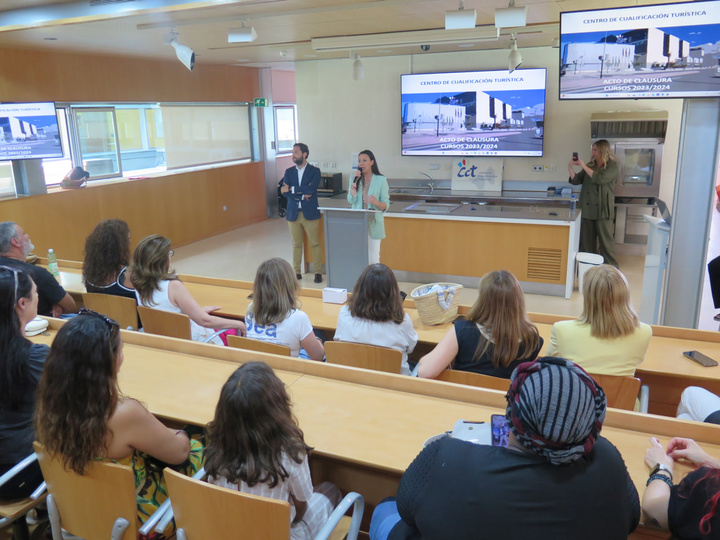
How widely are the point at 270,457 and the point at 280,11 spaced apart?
4.12 metres

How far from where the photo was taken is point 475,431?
70.5 inches

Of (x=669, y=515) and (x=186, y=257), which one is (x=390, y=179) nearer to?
(x=186, y=257)

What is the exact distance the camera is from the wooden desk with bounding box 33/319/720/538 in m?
2.06

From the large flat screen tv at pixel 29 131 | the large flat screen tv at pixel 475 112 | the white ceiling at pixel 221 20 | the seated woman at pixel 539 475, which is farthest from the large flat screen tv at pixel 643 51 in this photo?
the large flat screen tv at pixel 29 131

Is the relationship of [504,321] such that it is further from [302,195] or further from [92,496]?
[302,195]

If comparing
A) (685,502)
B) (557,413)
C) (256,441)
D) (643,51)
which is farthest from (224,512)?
(643,51)

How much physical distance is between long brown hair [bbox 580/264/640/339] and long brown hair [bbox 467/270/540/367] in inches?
10.6

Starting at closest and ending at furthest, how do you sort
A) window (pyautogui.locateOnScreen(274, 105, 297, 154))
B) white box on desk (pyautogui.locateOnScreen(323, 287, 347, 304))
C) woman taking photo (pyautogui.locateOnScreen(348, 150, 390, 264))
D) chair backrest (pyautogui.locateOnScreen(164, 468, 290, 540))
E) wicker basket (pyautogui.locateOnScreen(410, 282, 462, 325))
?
chair backrest (pyautogui.locateOnScreen(164, 468, 290, 540))
wicker basket (pyautogui.locateOnScreen(410, 282, 462, 325))
white box on desk (pyautogui.locateOnScreen(323, 287, 347, 304))
woman taking photo (pyautogui.locateOnScreen(348, 150, 390, 264))
window (pyautogui.locateOnScreen(274, 105, 297, 154))

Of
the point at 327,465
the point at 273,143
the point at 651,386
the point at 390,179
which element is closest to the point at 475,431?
the point at 327,465

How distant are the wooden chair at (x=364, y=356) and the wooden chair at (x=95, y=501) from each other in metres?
1.11

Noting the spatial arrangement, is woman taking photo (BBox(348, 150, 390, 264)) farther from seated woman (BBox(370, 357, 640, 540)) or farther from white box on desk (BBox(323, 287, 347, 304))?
seated woman (BBox(370, 357, 640, 540))

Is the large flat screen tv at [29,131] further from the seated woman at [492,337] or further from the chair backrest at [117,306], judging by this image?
the seated woman at [492,337]

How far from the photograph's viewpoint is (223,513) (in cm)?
164

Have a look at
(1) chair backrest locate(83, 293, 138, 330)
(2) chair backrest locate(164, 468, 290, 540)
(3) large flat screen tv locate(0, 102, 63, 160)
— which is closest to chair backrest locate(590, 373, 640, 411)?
(2) chair backrest locate(164, 468, 290, 540)
